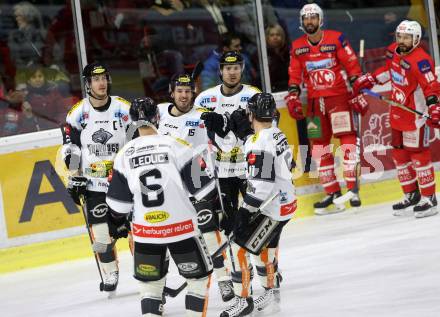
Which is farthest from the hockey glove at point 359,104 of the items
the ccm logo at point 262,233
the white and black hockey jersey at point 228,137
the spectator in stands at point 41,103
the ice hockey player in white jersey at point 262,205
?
the ccm logo at point 262,233

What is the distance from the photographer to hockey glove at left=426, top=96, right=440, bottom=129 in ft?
28.9

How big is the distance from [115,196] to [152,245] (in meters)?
0.32

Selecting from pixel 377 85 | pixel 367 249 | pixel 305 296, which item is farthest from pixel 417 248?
pixel 377 85

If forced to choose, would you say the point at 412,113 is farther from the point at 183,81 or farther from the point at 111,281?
the point at 111,281

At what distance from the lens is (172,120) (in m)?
6.99

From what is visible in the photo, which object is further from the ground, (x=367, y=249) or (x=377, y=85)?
(x=377, y=85)

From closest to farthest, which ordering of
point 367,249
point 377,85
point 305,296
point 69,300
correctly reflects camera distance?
point 305,296, point 69,300, point 367,249, point 377,85

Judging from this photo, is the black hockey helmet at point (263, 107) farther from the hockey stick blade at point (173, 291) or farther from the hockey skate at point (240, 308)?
the hockey stick blade at point (173, 291)

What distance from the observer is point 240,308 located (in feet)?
20.1

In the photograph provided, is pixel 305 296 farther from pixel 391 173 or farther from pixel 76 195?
pixel 391 173

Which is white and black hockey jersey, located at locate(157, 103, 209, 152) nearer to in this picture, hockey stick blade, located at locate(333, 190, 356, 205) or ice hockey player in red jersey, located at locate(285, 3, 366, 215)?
ice hockey player in red jersey, located at locate(285, 3, 366, 215)

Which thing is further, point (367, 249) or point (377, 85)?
point (377, 85)

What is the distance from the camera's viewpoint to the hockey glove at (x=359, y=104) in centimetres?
949

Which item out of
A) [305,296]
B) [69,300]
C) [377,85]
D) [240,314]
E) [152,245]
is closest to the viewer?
[152,245]
